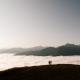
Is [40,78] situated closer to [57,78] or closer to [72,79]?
[57,78]

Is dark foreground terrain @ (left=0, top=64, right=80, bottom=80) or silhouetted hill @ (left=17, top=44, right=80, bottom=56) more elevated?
silhouetted hill @ (left=17, top=44, right=80, bottom=56)

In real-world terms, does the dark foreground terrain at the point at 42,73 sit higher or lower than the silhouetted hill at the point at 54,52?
lower

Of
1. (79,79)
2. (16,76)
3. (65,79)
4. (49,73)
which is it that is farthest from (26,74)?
(79,79)

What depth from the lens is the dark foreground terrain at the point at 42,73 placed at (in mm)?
30234

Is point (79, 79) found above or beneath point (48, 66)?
beneath

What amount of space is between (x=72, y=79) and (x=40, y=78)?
14.8 feet

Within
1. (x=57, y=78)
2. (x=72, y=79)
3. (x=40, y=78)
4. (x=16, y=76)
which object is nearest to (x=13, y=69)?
(x=16, y=76)

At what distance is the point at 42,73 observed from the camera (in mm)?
31281

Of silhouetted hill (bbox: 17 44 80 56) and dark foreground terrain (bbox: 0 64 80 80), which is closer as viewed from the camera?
dark foreground terrain (bbox: 0 64 80 80)

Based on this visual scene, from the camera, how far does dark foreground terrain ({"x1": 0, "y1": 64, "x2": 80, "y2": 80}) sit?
30.2m

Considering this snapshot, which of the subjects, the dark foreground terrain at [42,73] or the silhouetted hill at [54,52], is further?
the silhouetted hill at [54,52]

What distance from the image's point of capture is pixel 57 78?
30.8 m

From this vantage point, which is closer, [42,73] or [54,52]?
[42,73]

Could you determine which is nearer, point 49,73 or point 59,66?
point 49,73
